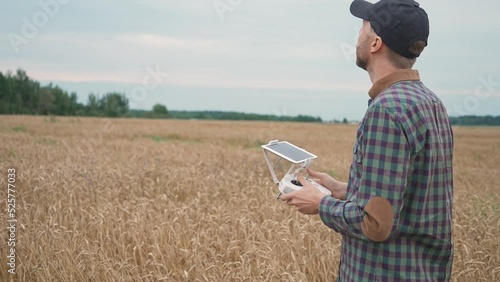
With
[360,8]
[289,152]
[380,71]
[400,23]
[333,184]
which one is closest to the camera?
[400,23]

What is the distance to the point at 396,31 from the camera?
1.85 m

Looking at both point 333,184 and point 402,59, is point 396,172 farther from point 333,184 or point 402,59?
point 333,184

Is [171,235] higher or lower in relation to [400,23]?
lower

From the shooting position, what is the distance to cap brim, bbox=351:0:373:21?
6.64ft

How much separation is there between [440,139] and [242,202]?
4714 mm

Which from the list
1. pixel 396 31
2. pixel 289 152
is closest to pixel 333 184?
pixel 289 152

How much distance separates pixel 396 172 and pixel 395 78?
41 cm

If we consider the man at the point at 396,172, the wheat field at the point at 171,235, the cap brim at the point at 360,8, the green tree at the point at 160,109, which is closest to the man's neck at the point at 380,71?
the man at the point at 396,172

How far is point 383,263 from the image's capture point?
193 centimetres

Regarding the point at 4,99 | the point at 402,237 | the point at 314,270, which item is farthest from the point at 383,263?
the point at 4,99

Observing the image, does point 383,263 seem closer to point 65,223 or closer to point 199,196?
point 65,223

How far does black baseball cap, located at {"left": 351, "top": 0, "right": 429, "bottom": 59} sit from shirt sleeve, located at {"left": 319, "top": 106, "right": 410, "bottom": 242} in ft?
0.98

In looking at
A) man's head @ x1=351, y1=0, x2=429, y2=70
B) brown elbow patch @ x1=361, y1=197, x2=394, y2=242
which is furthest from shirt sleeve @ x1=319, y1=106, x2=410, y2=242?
man's head @ x1=351, y1=0, x2=429, y2=70

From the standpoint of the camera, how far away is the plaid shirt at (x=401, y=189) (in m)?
1.76
